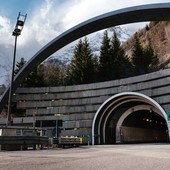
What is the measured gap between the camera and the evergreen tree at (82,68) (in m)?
54.8

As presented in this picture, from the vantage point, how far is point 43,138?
2062 centimetres

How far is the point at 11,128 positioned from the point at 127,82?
2236 centimetres

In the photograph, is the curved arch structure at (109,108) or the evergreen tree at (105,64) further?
the evergreen tree at (105,64)

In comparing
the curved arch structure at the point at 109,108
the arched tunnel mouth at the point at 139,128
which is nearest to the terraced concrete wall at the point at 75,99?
the curved arch structure at the point at 109,108

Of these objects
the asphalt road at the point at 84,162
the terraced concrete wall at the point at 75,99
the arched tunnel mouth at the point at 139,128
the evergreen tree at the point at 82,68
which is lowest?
the asphalt road at the point at 84,162

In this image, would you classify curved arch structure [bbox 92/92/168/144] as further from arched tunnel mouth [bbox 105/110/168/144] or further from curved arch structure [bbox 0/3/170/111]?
curved arch structure [bbox 0/3/170/111]

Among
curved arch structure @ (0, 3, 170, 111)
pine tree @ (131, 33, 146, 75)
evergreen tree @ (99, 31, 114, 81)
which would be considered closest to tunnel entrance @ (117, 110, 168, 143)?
pine tree @ (131, 33, 146, 75)

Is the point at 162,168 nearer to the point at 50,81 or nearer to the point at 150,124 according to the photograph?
the point at 150,124

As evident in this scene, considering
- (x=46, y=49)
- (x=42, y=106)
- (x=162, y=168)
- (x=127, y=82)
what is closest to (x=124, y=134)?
(x=127, y=82)

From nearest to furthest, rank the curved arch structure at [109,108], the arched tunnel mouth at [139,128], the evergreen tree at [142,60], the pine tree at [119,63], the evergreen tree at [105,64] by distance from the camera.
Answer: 1. the curved arch structure at [109,108]
2. the arched tunnel mouth at [139,128]
3. the evergreen tree at [142,60]
4. the pine tree at [119,63]
5. the evergreen tree at [105,64]

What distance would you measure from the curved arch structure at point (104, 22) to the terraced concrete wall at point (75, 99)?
3.92m

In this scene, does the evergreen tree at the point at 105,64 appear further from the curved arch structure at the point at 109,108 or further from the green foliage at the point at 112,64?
the curved arch structure at the point at 109,108

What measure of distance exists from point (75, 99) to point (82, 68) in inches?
552

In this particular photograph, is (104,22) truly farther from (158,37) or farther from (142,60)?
(158,37)
